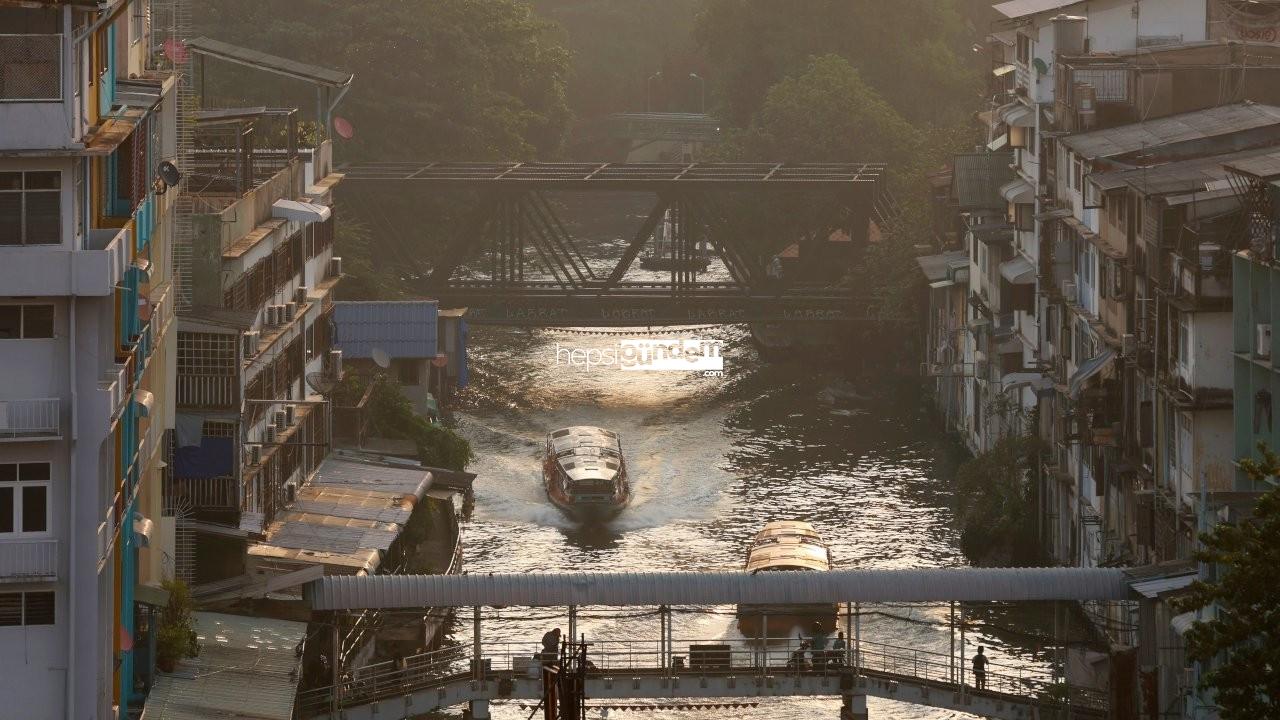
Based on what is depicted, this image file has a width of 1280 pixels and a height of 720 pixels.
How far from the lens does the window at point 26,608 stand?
31484 mm

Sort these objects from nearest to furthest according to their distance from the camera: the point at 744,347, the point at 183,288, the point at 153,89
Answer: the point at 153,89, the point at 183,288, the point at 744,347

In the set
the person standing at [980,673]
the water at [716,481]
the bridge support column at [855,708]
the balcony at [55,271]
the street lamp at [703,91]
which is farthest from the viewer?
the street lamp at [703,91]

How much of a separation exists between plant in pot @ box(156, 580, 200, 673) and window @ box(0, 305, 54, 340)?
6646mm

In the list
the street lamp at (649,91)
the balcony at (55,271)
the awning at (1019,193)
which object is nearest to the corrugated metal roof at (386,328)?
the awning at (1019,193)

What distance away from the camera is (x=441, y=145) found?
302 ft

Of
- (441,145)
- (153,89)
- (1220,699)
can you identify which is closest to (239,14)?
(441,145)

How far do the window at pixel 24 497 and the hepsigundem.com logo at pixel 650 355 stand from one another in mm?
53695

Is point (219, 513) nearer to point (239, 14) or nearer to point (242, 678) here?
point (242, 678)

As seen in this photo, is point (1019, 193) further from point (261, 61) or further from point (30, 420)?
point (30, 420)

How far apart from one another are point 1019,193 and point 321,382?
17.5 meters

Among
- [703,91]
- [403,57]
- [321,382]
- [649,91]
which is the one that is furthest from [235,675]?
[649,91]

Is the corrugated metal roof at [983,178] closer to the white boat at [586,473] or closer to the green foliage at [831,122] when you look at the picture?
the white boat at [586,473]

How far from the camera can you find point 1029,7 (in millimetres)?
64188

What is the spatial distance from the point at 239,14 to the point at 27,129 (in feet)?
204
